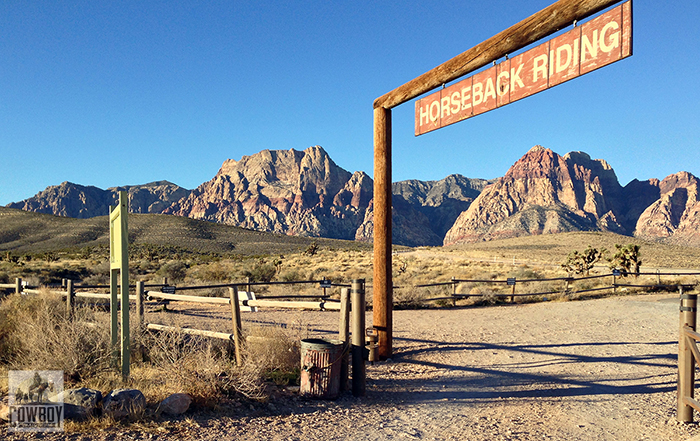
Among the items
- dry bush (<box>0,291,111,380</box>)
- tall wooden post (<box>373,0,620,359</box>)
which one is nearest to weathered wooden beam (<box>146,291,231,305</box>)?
dry bush (<box>0,291,111,380</box>)

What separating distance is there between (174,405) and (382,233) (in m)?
3.88

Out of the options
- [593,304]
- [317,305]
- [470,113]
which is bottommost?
[593,304]

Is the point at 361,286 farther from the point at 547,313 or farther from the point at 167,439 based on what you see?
the point at 547,313

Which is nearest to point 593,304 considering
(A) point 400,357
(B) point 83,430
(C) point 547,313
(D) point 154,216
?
(C) point 547,313

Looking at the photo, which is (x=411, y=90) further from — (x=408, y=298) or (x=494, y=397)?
(x=408, y=298)

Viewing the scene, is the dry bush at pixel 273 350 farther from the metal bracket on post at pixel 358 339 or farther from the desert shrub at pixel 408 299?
the desert shrub at pixel 408 299

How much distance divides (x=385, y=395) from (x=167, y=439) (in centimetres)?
267

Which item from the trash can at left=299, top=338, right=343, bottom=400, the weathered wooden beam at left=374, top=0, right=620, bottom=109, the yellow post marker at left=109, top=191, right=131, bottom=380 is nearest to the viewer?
the weathered wooden beam at left=374, top=0, right=620, bottom=109

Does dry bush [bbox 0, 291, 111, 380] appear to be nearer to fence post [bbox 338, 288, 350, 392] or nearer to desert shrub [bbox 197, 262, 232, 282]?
fence post [bbox 338, 288, 350, 392]

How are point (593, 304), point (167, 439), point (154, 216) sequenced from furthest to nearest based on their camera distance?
point (154, 216), point (593, 304), point (167, 439)

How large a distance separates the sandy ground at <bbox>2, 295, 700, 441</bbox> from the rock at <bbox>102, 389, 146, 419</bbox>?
249 millimetres

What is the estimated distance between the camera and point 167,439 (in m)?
4.16

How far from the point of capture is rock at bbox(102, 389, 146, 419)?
4469 millimetres

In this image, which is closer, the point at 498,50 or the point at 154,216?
the point at 498,50
